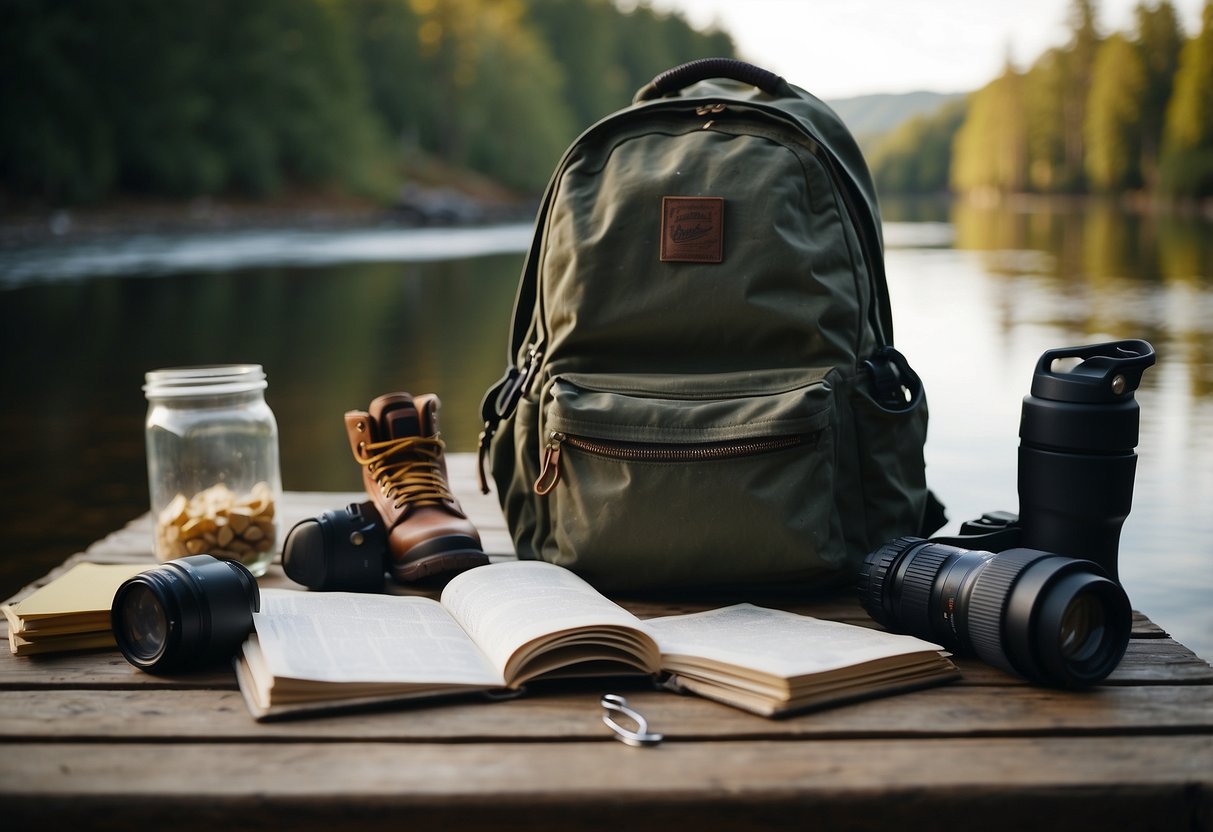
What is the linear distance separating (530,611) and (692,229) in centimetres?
79

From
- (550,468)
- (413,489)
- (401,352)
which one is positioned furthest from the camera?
(401,352)

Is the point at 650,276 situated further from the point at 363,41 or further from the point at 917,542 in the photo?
the point at 363,41

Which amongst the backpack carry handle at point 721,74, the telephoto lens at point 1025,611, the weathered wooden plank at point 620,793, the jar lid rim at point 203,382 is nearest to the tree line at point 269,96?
the jar lid rim at point 203,382

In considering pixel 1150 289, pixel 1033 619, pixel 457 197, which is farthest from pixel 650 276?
pixel 457 197

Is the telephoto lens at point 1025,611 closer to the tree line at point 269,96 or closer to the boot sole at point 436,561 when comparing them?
the boot sole at point 436,561

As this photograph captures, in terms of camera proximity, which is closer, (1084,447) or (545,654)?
(545,654)

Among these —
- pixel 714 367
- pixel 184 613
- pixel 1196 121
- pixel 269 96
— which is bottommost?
pixel 184 613

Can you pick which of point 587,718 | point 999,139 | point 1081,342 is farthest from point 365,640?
point 999,139

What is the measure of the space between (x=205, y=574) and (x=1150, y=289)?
11821mm

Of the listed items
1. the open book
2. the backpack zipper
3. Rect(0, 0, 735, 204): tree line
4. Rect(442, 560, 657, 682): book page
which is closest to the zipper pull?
the backpack zipper

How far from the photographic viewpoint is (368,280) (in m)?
13.1

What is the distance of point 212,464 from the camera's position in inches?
86.5

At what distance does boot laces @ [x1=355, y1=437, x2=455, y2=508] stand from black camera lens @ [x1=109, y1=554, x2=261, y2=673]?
524mm

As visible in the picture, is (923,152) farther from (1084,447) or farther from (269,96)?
(1084,447)
